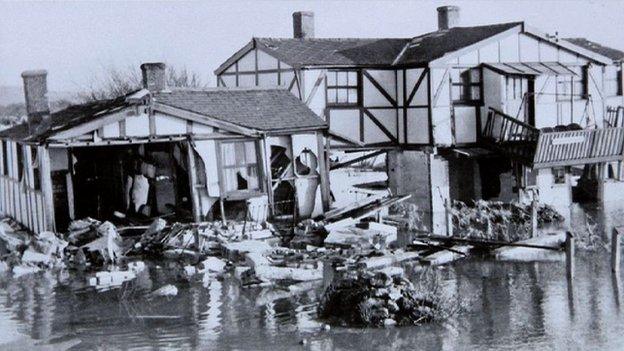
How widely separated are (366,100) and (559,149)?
749 cm

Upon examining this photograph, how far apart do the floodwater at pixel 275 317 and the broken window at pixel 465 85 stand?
11.8 meters

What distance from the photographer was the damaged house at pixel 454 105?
31109mm

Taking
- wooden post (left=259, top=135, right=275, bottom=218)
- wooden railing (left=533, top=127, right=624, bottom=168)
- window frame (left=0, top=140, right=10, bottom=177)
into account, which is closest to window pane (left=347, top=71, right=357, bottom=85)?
wooden post (left=259, top=135, right=275, bottom=218)

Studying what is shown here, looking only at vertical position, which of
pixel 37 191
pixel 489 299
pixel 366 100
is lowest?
pixel 489 299

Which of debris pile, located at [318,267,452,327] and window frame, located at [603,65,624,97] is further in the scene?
window frame, located at [603,65,624,97]

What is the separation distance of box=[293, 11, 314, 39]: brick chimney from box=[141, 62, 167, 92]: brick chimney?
9917 mm

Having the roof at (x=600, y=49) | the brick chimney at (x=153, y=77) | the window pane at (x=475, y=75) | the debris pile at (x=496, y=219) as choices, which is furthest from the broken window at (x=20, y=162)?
the roof at (x=600, y=49)

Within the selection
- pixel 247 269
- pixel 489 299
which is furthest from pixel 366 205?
pixel 489 299

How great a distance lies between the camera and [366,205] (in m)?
27.3

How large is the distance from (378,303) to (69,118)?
1357 cm

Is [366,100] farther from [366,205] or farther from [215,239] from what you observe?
[215,239]

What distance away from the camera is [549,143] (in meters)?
30.0

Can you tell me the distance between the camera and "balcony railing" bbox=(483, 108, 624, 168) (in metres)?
30.0

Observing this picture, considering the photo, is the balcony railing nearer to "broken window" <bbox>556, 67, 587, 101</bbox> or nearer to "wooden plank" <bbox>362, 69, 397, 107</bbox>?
"broken window" <bbox>556, 67, 587, 101</bbox>
